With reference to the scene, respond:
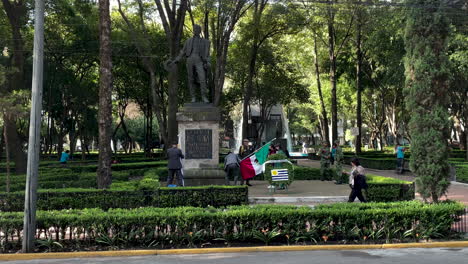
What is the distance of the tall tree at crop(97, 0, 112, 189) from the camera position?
15570 mm

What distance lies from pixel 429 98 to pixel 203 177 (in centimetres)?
818

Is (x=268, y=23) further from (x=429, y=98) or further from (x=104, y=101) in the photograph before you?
(x=429, y=98)

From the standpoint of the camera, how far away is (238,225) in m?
10.6

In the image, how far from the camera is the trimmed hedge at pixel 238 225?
10.2m

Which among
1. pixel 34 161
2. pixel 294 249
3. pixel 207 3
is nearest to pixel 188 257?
pixel 294 249

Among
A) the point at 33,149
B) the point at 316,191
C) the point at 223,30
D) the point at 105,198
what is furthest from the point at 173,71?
the point at 33,149

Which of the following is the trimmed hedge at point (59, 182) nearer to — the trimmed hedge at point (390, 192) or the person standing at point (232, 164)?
the person standing at point (232, 164)

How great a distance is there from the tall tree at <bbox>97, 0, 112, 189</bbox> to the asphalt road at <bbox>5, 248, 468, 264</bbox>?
260 inches

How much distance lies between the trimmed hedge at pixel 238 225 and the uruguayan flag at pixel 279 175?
6782mm

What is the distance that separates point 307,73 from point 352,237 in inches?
1958

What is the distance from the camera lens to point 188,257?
31.1 ft

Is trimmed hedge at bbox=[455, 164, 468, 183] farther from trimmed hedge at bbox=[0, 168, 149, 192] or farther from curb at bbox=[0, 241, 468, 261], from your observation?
trimmed hedge at bbox=[0, 168, 149, 192]

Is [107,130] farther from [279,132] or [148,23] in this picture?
[279,132]

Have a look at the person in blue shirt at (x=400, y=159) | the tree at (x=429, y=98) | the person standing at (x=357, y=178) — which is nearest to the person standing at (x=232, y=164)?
the person standing at (x=357, y=178)
